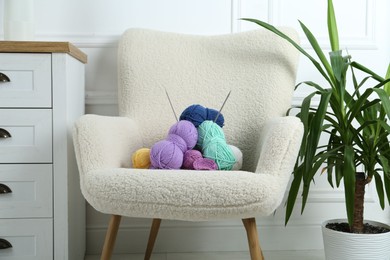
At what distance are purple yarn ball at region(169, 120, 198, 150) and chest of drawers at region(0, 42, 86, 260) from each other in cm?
33

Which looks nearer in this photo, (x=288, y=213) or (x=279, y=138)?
(x=279, y=138)

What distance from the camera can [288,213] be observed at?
1.38 meters

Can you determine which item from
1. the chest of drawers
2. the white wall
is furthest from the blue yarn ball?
the white wall

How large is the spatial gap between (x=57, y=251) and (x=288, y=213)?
704mm

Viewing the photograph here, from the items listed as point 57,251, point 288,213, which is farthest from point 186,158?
point 57,251

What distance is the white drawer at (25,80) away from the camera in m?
1.30

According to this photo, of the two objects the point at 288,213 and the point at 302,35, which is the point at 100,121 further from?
the point at 302,35

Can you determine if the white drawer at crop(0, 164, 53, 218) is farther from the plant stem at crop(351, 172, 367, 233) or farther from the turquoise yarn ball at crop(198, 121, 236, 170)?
the plant stem at crop(351, 172, 367, 233)

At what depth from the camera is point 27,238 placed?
133cm

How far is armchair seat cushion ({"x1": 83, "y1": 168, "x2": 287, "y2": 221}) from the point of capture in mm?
1040


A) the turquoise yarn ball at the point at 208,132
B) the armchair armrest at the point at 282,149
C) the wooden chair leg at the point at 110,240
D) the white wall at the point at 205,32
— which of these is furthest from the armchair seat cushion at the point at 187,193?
the white wall at the point at 205,32

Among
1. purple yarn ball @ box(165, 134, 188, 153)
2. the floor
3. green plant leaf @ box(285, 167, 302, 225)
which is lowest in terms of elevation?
the floor

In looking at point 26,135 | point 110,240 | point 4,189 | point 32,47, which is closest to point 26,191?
point 4,189

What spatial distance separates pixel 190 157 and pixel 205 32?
674mm
